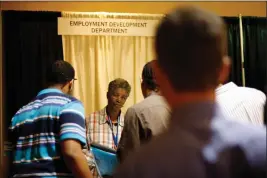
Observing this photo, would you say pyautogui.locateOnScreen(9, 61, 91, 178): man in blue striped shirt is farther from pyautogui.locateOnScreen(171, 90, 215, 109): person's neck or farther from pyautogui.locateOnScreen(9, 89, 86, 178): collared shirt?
pyautogui.locateOnScreen(171, 90, 215, 109): person's neck

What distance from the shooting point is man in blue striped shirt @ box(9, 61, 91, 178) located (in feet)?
5.76

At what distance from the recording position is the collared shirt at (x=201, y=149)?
2.14ft

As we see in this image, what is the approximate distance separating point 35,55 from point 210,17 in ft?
10.5

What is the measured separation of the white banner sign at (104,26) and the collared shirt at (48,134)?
2.01 m

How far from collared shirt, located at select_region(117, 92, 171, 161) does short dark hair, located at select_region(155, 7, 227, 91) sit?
87 cm

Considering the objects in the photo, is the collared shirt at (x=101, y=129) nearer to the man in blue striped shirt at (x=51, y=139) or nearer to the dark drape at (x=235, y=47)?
the man in blue striped shirt at (x=51, y=139)

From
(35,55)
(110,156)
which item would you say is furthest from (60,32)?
(110,156)

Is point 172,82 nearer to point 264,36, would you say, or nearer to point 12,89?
point 12,89

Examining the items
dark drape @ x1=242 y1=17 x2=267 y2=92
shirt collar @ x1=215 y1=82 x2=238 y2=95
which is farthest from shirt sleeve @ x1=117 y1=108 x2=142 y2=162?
dark drape @ x1=242 y1=17 x2=267 y2=92

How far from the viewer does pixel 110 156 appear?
215cm

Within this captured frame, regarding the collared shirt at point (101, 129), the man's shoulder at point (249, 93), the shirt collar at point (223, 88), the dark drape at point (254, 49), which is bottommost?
the collared shirt at point (101, 129)

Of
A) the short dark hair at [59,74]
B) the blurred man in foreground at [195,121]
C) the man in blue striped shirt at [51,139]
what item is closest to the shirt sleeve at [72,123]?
the man in blue striped shirt at [51,139]

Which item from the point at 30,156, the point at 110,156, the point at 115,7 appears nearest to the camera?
the point at 30,156

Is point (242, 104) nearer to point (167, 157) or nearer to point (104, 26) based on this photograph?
point (167, 157)
